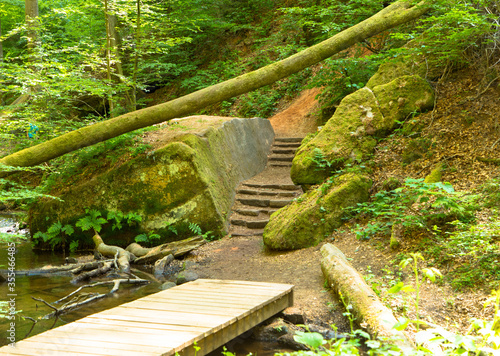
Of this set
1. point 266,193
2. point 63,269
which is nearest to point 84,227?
point 63,269

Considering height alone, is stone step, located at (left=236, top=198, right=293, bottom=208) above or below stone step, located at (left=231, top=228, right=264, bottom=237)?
above

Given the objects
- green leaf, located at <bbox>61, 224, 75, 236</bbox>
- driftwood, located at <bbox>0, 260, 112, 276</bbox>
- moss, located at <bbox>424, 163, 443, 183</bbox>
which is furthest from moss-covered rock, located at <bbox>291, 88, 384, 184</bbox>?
green leaf, located at <bbox>61, 224, 75, 236</bbox>

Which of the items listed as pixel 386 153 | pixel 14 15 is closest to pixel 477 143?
pixel 386 153

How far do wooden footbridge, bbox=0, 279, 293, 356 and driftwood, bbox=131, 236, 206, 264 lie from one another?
10.7ft

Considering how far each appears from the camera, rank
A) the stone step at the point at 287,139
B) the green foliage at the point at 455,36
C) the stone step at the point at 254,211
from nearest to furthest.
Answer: the green foliage at the point at 455,36 → the stone step at the point at 254,211 → the stone step at the point at 287,139

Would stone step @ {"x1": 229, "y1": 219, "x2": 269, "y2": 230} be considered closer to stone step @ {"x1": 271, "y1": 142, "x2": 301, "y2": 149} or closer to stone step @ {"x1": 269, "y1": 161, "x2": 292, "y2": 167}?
stone step @ {"x1": 269, "y1": 161, "x2": 292, "y2": 167}

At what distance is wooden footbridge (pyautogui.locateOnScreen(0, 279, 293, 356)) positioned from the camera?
310 cm

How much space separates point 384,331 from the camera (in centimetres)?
358

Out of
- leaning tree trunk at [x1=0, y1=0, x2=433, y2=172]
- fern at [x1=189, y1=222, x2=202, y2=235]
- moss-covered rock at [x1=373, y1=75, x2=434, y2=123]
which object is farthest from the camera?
fern at [x1=189, y1=222, x2=202, y2=235]

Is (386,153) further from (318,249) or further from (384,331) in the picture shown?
(384,331)

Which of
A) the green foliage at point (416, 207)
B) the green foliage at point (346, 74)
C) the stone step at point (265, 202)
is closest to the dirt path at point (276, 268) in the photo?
the green foliage at point (416, 207)

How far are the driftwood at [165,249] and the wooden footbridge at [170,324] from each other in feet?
10.7

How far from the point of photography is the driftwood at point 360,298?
3.58 m

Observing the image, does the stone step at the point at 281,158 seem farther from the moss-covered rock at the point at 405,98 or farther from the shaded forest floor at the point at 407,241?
the moss-covered rock at the point at 405,98
